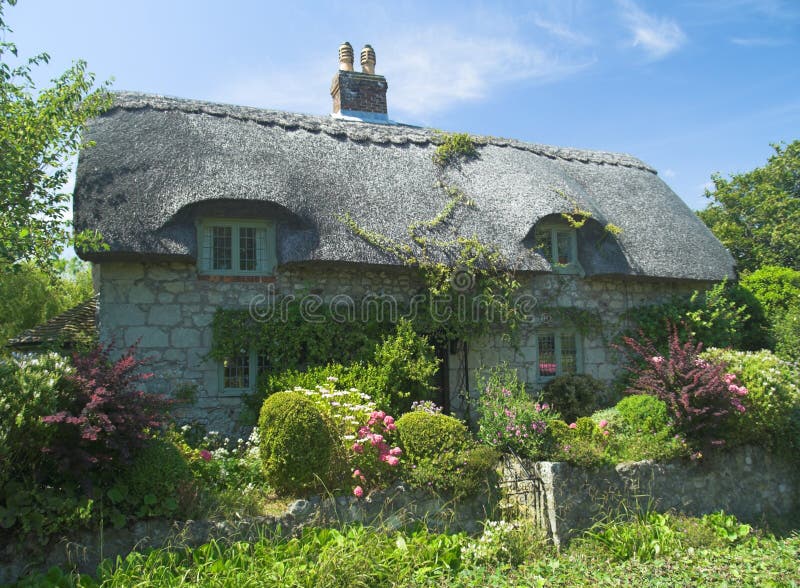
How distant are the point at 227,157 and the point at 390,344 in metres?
3.64

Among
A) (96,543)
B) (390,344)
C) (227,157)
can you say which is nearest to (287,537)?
(96,543)

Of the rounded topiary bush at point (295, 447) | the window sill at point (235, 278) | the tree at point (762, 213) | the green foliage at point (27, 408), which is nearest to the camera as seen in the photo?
the green foliage at point (27, 408)

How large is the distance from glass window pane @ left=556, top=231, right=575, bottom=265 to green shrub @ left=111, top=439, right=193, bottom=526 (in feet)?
23.5

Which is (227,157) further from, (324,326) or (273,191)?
(324,326)

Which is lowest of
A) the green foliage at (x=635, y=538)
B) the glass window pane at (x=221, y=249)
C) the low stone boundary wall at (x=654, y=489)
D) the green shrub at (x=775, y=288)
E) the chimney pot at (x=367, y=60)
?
the green foliage at (x=635, y=538)

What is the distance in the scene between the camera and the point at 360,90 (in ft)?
40.5

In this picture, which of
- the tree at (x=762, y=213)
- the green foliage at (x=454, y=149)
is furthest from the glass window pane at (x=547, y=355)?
the tree at (x=762, y=213)

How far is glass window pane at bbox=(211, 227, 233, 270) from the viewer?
8594 mm

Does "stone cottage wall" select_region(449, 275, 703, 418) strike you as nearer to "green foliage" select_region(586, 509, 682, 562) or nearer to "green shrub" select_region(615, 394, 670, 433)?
"green shrub" select_region(615, 394, 670, 433)

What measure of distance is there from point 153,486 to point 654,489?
538 cm

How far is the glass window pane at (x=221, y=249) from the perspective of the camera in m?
8.59

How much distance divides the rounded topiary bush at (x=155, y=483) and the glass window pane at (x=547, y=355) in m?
6.39

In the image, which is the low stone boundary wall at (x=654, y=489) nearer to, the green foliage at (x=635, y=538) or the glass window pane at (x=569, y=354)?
the green foliage at (x=635, y=538)

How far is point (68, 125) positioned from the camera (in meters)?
7.73
